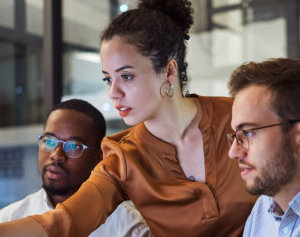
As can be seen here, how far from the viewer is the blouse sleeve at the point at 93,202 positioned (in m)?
1.31

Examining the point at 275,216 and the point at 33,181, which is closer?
the point at 275,216

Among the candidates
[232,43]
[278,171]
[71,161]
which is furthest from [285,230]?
[232,43]

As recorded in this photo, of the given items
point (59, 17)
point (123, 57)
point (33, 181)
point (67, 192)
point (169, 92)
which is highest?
point (59, 17)

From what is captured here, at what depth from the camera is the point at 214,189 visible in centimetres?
154

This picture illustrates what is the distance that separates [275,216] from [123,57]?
0.65m

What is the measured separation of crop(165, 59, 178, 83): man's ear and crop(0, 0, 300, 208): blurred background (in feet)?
5.11

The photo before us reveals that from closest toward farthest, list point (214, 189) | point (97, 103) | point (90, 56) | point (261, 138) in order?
1. point (261, 138)
2. point (214, 189)
3. point (97, 103)
4. point (90, 56)

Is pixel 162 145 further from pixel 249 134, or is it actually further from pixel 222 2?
pixel 222 2

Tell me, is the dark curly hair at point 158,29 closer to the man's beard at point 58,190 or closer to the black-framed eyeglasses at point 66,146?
the black-framed eyeglasses at point 66,146

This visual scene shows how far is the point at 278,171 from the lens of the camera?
1266mm

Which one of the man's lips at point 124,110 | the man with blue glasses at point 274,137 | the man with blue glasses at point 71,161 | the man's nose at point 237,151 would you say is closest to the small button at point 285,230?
the man with blue glasses at point 274,137

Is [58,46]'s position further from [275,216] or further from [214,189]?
[275,216]

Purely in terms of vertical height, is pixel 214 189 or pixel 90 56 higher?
pixel 90 56

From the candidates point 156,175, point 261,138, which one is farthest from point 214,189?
point 261,138
